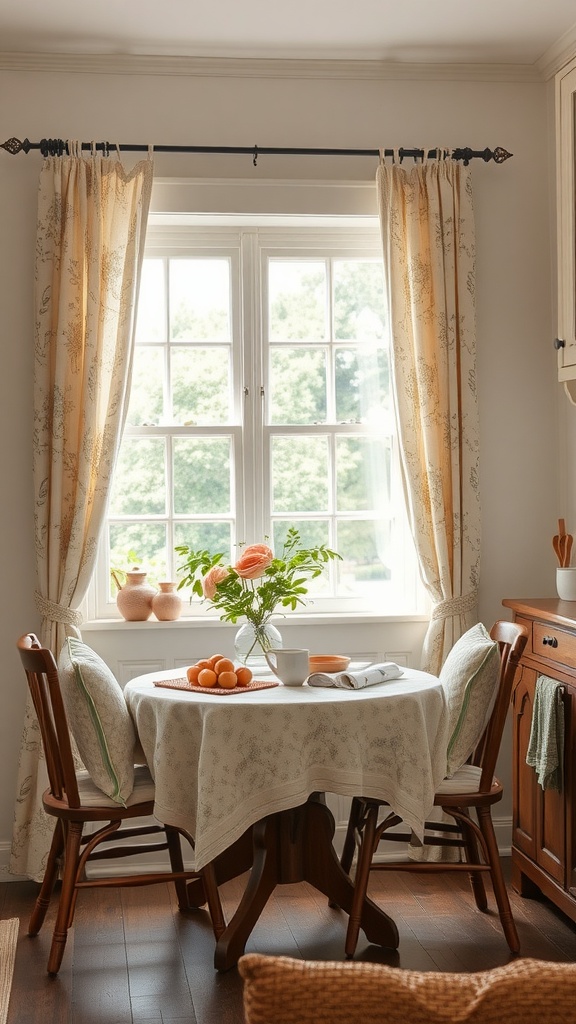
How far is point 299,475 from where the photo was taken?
4.17 m

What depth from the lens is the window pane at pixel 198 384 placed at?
13.5ft

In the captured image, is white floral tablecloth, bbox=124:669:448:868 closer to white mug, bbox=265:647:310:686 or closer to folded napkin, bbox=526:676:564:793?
white mug, bbox=265:647:310:686

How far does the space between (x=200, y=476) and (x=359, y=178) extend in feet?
4.41

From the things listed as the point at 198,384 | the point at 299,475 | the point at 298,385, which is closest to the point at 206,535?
the point at 299,475

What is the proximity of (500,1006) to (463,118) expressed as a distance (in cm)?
380

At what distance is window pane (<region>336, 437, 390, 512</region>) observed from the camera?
4.19m

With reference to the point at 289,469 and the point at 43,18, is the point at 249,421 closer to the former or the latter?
the point at 289,469

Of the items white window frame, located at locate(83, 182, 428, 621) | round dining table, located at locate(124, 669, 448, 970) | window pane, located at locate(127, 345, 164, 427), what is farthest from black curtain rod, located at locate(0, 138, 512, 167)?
round dining table, located at locate(124, 669, 448, 970)

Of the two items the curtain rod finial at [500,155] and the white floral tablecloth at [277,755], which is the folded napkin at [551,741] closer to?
the white floral tablecloth at [277,755]

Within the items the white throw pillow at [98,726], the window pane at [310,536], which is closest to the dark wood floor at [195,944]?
the white throw pillow at [98,726]

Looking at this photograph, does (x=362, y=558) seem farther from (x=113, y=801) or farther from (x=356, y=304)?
(x=113, y=801)

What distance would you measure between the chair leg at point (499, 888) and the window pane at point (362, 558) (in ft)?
4.10

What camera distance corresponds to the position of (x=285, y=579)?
131 inches

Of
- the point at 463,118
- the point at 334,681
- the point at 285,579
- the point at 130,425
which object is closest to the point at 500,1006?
the point at 334,681
